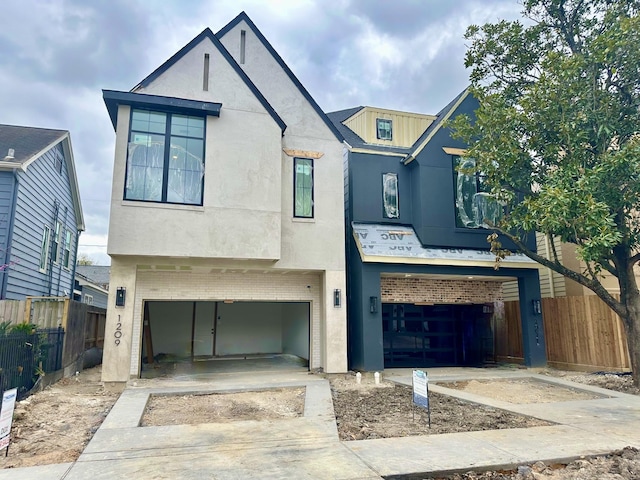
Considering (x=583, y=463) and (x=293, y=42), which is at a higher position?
(x=293, y=42)

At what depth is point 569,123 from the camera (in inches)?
385

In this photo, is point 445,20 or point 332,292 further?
point 445,20

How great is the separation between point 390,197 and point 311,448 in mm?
9059

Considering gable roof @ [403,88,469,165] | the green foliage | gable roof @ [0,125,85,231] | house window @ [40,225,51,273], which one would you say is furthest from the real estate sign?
house window @ [40,225,51,273]

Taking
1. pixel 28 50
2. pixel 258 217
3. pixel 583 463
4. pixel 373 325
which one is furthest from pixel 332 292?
pixel 28 50

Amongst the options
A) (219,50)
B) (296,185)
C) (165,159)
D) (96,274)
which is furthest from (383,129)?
(96,274)

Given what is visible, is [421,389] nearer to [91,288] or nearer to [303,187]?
[303,187]

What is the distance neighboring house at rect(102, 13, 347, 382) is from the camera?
10.1 metres

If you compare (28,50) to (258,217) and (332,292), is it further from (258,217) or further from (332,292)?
(332,292)

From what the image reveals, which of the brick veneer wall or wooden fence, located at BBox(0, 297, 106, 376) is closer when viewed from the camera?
wooden fence, located at BBox(0, 297, 106, 376)

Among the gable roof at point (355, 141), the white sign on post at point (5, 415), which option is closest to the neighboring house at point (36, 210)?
the white sign on post at point (5, 415)

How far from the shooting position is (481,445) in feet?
18.1

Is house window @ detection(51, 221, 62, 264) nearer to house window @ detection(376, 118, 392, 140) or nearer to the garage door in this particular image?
the garage door

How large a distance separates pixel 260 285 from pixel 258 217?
8.00 ft
